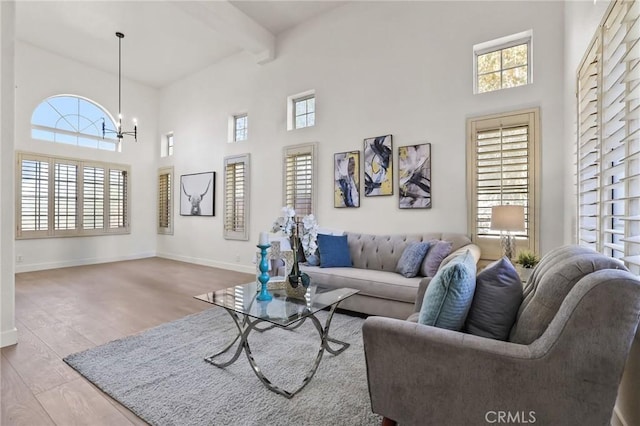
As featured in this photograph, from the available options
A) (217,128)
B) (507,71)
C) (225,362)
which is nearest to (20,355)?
(225,362)

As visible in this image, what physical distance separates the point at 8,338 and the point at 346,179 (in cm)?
391

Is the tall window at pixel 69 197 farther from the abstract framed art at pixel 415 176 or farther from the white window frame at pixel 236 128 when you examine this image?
the abstract framed art at pixel 415 176

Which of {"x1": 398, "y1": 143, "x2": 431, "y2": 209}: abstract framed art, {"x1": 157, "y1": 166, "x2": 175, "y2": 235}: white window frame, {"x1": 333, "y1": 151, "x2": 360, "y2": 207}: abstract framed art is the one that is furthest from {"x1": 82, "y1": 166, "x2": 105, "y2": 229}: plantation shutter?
{"x1": 398, "y1": 143, "x2": 431, "y2": 209}: abstract framed art

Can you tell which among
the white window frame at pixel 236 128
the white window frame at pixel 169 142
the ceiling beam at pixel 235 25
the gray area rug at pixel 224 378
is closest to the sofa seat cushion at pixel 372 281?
the gray area rug at pixel 224 378

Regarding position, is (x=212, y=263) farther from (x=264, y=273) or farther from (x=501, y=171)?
(x=501, y=171)

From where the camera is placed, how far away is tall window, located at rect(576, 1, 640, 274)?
1.42 m

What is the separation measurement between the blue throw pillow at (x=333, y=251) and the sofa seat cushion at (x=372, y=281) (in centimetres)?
14

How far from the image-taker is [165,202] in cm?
752

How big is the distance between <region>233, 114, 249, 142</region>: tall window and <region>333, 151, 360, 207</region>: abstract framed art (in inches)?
92.1

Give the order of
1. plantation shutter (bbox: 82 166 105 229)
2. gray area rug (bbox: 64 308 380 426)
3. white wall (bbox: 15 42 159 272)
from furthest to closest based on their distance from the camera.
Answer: plantation shutter (bbox: 82 166 105 229) < white wall (bbox: 15 42 159 272) < gray area rug (bbox: 64 308 380 426)

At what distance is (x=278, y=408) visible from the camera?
5.81 feet

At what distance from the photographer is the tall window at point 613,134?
1.42 m

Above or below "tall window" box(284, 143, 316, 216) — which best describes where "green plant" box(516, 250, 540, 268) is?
below

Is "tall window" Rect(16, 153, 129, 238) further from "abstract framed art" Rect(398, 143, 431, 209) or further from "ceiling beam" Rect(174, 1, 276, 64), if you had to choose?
"abstract framed art" Rect(398, 143, 431, 209)
